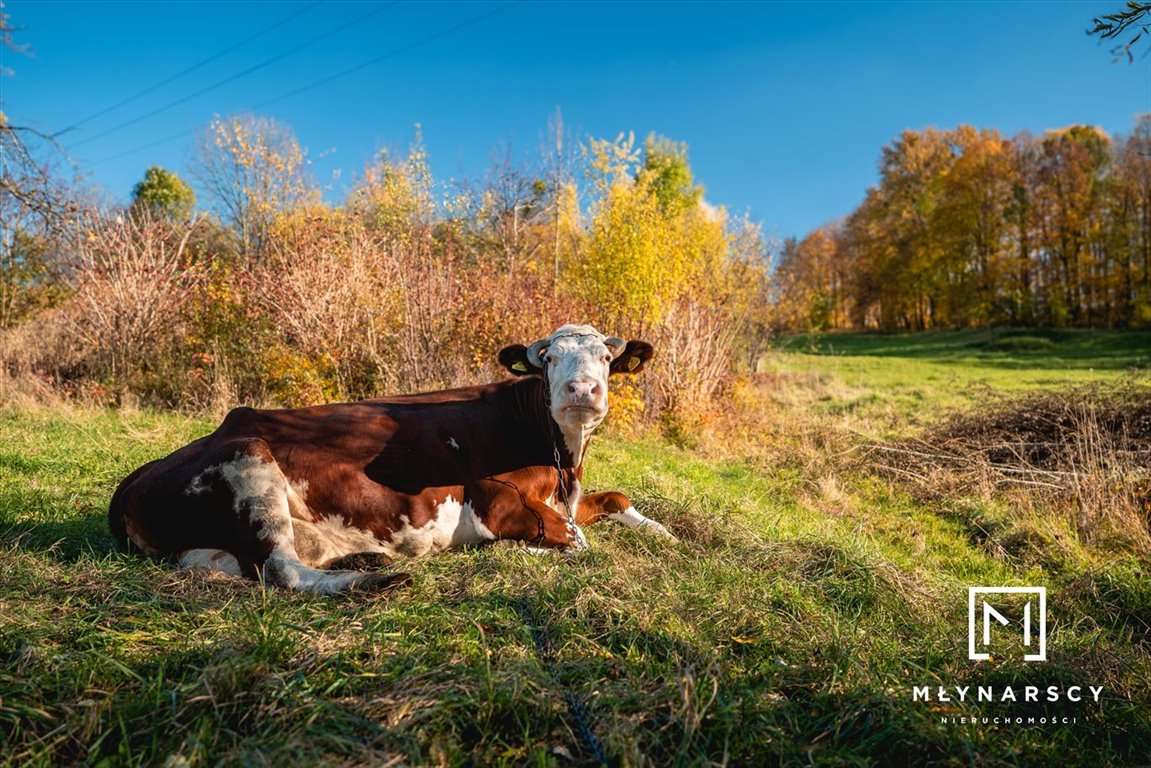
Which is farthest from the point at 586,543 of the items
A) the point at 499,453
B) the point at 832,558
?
the point at 832,558

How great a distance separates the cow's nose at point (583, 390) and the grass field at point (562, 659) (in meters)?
0.97

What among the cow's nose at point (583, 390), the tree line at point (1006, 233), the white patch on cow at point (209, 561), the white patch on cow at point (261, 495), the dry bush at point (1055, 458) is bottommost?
the dry bush at point (1055, 458)

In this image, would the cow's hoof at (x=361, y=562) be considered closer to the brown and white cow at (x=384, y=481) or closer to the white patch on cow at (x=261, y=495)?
the brown and white cow at (x=384, y=481)

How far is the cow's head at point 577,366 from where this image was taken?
175 inches

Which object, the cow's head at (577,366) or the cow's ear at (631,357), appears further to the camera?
the cow's ear at (631,357)

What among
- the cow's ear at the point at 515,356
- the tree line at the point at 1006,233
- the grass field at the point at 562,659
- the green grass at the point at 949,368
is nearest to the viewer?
the grass field at the point at 562,659

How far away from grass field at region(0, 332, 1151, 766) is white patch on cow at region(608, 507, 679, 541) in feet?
0.44

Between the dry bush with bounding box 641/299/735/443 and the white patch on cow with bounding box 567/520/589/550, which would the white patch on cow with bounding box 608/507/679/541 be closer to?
the white patch on cow with bounding box 567/520/589/550

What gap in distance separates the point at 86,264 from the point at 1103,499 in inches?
582

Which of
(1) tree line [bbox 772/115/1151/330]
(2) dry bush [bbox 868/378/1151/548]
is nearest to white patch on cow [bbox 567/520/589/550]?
(2) dry bush [bbox 868/378/1151/548]

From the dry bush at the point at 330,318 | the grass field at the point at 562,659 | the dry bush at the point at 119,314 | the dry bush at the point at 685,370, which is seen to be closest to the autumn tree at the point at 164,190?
the dry bush at the point at 119,314

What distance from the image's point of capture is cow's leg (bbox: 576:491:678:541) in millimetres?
5117

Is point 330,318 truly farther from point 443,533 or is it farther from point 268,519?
point 268,519

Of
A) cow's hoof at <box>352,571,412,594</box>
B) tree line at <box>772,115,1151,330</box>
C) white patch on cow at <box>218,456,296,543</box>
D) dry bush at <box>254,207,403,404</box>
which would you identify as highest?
tree line at <box>772,115,1151,330</box>
